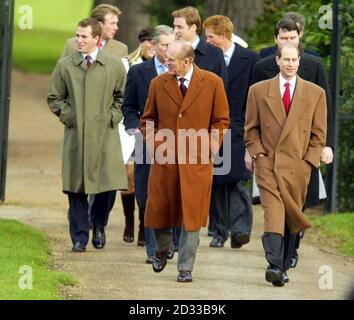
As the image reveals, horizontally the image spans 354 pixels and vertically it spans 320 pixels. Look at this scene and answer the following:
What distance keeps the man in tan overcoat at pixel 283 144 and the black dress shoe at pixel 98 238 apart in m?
2.29

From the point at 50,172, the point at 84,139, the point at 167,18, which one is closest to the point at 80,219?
the point at 84,139

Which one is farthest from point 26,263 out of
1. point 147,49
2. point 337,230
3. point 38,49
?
point 38,49

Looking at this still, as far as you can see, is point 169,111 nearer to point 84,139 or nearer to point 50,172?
point 84,139

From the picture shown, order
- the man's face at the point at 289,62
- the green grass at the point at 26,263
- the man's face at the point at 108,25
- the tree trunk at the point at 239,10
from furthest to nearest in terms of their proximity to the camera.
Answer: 1. the tree trunk at the point at 239,10
2. the man's face at the point at 108,25
3. the man's face at the point at 289,62
4. the green grass at the point at 26,263

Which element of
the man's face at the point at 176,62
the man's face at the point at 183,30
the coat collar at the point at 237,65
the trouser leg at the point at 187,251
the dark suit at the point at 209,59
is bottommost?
the trouser leg at the point at 187,251

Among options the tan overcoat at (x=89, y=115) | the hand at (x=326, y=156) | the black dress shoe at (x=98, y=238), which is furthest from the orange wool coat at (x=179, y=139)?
the black dress shoe at (x=98, y=238)

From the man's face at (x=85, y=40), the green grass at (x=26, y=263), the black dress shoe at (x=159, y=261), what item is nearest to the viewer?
the green grass at (x=26, y=263)

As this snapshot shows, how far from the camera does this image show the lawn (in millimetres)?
43438

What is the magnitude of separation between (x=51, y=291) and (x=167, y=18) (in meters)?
17.6

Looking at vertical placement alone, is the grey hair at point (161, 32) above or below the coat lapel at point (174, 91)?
above

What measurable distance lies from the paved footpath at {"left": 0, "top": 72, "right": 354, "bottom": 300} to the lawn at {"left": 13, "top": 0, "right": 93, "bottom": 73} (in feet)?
69.6

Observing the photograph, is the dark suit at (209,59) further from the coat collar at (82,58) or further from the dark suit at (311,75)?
the coat collar at (82,58)

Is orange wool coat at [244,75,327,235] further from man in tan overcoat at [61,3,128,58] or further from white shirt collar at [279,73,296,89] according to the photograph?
man in tan overcoat at [61,3,128,58]

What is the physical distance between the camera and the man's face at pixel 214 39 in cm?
1357
